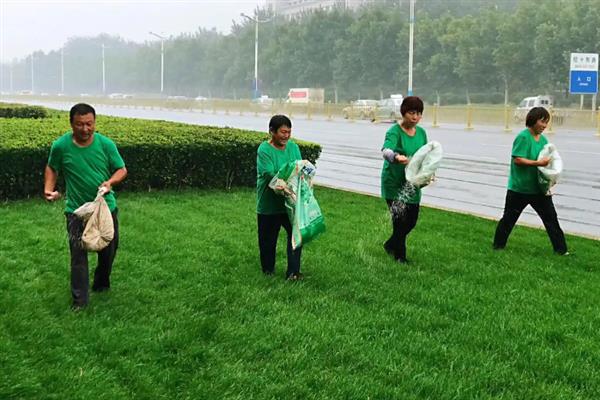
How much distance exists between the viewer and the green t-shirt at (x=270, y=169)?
4871 millimetres

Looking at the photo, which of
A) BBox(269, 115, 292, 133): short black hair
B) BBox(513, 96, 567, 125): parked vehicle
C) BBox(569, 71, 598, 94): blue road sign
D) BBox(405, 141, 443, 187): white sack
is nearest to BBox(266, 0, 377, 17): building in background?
BBox(513, 96, 567, 125): parked vehicle

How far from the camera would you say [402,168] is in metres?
5.47

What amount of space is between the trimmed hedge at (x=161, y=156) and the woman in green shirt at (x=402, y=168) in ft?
13.2

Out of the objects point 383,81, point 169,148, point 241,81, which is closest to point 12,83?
point 241,81

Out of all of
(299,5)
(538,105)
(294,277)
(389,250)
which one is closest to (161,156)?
(389,250)

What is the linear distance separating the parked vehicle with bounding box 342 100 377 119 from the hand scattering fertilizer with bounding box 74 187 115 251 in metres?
32.9

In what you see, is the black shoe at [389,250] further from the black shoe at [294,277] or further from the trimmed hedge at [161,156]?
the trimmed hedge at [161,156]

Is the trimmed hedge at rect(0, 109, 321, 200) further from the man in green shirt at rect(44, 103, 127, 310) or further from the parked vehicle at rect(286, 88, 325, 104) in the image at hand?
the parked vehicle at rect(286, 88, 325, 104)

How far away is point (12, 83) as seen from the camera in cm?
15188

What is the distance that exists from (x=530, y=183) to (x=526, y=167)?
15 centimetres

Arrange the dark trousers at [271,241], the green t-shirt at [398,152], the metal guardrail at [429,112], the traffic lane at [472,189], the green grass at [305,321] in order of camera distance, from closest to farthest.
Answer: the green grass at [305,321] → the dark trousers at [271,241] → the green t-shirt at [398,152] → the traffic lane at [472,189] → the metal guardrail at [429,112]

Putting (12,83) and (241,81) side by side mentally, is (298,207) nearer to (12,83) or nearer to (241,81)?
(241,81)

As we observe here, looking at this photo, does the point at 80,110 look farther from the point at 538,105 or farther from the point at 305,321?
the point at 538,105

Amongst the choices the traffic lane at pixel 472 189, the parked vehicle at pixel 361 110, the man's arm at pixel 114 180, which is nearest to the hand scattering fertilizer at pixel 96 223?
the man's arm at pixel 114 180
